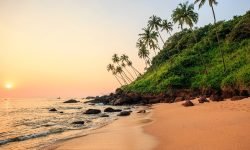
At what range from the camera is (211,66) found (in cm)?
6731

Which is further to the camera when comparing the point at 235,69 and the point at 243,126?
the point at 235,69

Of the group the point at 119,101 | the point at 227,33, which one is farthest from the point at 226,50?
the point at 119,101

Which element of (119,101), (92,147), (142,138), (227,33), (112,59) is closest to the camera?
(92,147)

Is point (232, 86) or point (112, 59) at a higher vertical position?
point (112, 59)

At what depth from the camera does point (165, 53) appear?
105438 millimetres

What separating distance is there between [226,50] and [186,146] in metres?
60.5

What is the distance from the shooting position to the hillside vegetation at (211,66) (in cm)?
5231

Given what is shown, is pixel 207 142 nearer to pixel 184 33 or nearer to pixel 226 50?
pixel 226 50

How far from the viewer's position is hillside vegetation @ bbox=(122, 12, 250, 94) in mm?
52312

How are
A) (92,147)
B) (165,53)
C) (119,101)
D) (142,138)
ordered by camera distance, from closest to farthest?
1. (92,147)
2. (142,138)
3. (119,101)
4. (165,53)

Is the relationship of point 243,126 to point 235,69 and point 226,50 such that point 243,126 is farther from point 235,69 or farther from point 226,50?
point 226,50

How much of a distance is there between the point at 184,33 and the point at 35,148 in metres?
98.1

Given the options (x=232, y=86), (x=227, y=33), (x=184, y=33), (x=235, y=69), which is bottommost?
(x=232, y=86)

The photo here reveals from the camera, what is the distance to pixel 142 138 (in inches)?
663
